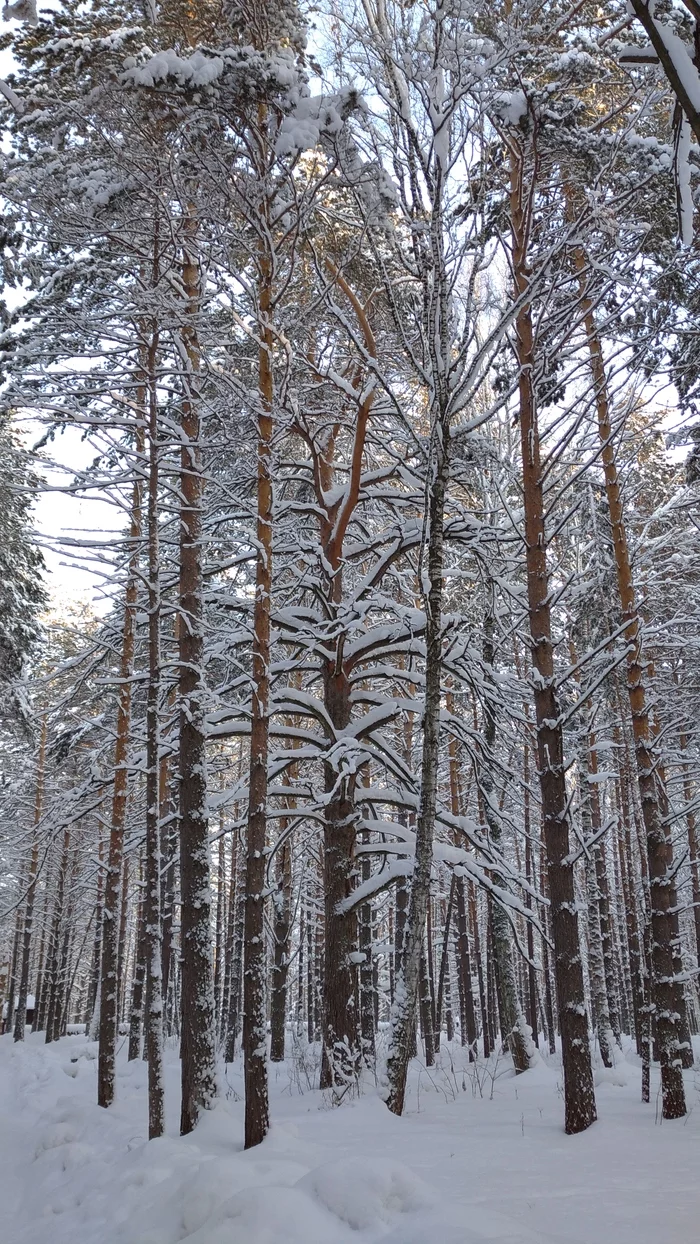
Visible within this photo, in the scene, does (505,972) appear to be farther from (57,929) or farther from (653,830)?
(57,929)

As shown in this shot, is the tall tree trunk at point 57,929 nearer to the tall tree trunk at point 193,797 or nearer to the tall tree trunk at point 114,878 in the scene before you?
the tall tree trunk at point 114,878

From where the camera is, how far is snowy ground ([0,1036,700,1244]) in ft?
12.7

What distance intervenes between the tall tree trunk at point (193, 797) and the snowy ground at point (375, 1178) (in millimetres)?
512

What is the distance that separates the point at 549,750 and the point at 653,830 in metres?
2.09

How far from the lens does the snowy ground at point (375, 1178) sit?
388cm

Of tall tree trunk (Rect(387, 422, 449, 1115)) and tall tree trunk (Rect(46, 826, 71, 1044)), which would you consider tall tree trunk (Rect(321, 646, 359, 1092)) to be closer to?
tall tree trunk (Rect(387, 422, 449, 1115))

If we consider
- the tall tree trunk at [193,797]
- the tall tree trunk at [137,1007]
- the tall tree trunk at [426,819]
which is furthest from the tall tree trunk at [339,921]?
the tall tree trunk at [137,1007]

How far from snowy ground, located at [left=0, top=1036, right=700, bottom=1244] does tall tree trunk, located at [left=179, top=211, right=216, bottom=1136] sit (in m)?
0.51

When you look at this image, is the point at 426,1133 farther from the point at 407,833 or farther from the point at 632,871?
the point at 632,871

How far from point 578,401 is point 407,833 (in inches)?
199

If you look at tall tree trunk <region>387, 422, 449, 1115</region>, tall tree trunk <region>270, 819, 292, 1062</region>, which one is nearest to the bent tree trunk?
tall tree trunk <region>387, 422, 449, 1115</region>

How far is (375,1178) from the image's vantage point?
13.9 ft

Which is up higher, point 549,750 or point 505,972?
point 549,750

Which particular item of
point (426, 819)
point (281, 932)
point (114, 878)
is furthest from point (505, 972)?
point (426, 819)
